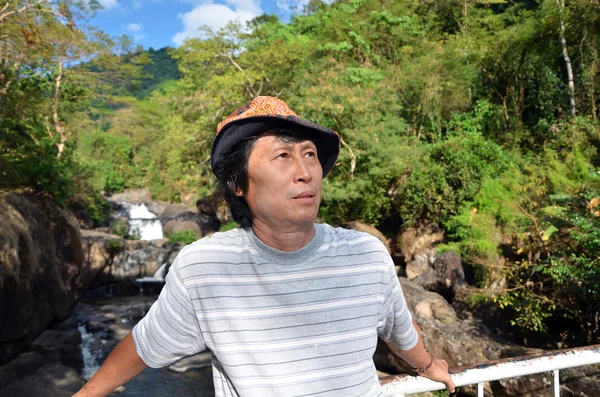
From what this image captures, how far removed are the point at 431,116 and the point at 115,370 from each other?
13.2 metres

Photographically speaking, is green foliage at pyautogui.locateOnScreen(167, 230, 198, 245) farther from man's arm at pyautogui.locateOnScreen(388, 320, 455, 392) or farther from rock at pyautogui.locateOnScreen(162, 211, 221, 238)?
man's arm at pyautogui.locateOnScreen(388, 320, 455, 392)

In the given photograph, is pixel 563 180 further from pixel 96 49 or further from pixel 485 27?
pixel 96 49

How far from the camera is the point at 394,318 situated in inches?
50.1

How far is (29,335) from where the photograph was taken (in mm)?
7137

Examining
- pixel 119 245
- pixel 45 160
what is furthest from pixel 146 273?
pixel 45 160

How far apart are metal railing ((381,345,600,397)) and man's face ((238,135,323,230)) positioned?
59 cm

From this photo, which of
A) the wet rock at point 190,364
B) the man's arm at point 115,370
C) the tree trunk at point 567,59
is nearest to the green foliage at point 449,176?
the tree trunk at point 567,59

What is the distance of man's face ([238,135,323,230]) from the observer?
116cm

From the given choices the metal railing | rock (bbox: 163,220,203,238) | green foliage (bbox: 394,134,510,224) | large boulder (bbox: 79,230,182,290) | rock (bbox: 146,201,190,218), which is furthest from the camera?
rock (bbox: 146,201,190,218)

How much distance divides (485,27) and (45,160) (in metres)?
16.2

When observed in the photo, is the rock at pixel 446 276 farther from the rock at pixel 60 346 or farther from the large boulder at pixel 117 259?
the large boulder at pixel 117 259

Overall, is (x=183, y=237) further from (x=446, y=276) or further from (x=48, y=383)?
(x=446, y=276)

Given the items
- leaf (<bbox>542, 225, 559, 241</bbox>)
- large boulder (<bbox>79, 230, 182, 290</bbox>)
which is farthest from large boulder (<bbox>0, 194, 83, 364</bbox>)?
leaf (<bbox>542, 225, 559, 241</bbox>)

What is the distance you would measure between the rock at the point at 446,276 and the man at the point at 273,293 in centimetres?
728
